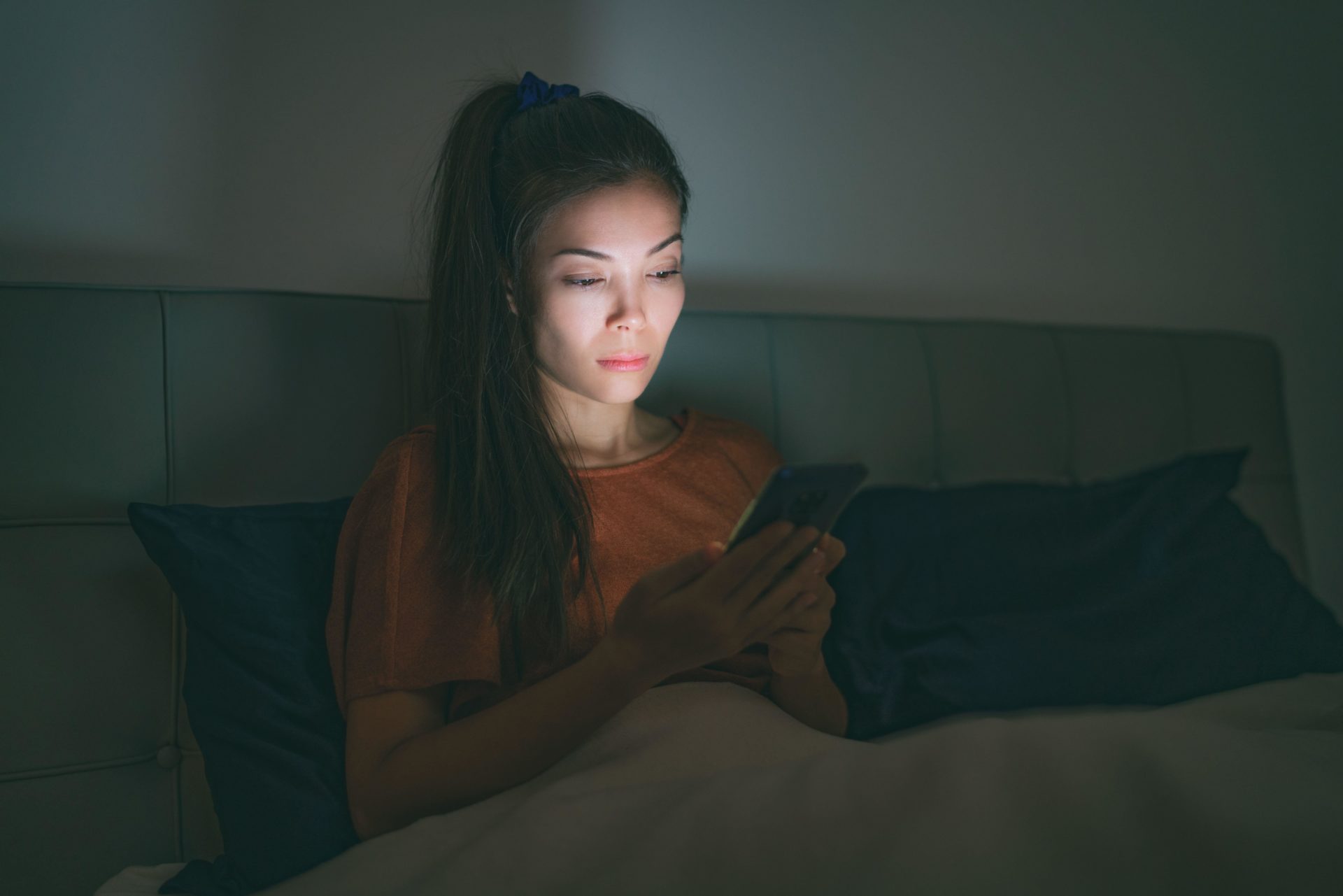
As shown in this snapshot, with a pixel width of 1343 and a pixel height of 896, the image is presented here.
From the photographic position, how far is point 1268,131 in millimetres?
1783

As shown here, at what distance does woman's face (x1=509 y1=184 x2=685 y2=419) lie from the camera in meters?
0.82

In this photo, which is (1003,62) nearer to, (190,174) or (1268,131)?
(1268,131)

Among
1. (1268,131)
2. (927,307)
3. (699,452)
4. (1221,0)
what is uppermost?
(1221,0)

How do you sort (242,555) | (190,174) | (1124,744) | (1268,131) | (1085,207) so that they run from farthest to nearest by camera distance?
1. (1268,131)
2. (1085,207)
3. (190,174)
4. (242,555)
5. (1124,744)

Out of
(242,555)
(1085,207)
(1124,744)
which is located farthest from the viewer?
(1085,207)

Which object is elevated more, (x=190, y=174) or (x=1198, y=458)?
(x=190, y=174)

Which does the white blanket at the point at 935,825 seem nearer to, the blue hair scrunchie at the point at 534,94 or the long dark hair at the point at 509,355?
the long dark hair at the point at 509,355

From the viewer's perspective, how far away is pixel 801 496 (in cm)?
63

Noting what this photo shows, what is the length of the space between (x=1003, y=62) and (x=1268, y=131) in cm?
64

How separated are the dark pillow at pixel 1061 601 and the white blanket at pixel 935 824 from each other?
0.76ft

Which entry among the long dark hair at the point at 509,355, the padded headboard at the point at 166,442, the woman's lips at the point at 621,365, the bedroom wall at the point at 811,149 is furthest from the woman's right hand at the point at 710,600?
the bedroom wall at the point at 811,149

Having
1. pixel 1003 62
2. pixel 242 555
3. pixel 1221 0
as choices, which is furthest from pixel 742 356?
pixel 1221 0

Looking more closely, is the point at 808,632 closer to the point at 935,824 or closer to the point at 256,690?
the point at 935,824

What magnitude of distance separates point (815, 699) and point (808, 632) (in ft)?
0.40
